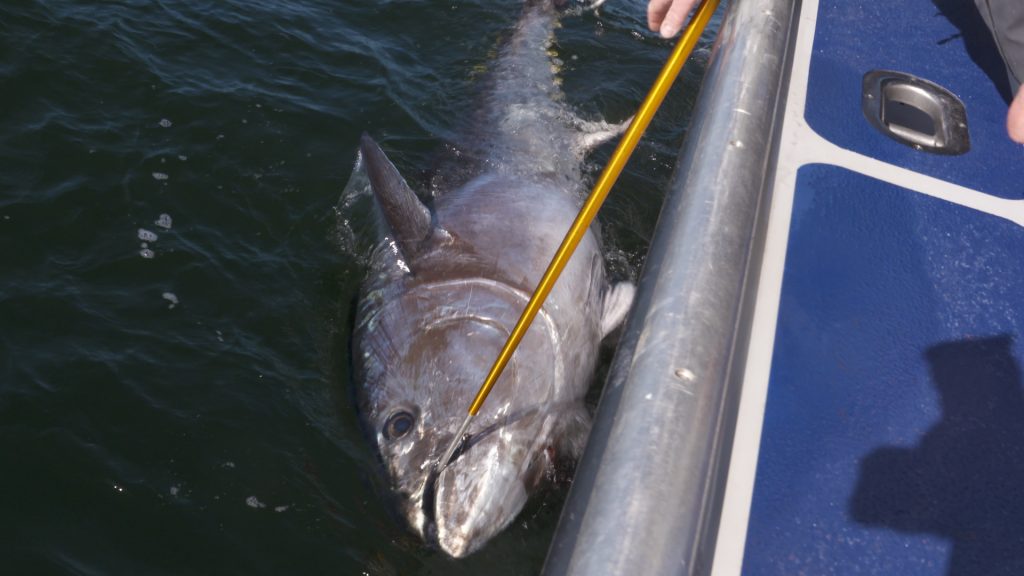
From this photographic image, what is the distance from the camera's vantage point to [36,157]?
4.09 m

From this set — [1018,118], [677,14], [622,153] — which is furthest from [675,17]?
[1018,118]

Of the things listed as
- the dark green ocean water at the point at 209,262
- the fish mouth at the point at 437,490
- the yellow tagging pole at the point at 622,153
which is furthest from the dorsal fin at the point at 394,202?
the yellow tagging pole at the point at 622,153

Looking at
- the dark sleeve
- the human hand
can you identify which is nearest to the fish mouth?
the human hand

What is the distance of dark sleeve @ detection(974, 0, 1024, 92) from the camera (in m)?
2.64

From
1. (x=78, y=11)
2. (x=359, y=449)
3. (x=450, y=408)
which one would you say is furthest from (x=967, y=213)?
(x=78, y=11)

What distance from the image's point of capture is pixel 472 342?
119 inches

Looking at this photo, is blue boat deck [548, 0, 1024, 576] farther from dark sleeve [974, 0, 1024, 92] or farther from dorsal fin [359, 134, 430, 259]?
dorsal fin [359, 134, 430, 259]

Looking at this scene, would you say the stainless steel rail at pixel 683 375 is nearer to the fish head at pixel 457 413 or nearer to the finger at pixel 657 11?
the finger at pixel 657 11

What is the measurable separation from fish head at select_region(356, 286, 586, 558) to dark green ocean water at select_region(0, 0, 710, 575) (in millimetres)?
169

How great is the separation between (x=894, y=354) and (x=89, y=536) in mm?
2618

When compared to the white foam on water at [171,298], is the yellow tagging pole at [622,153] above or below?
above

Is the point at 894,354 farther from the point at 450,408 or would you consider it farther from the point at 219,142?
the point at 219,142

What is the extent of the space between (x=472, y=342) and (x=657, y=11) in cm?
137

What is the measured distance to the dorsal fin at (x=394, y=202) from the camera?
346cm
